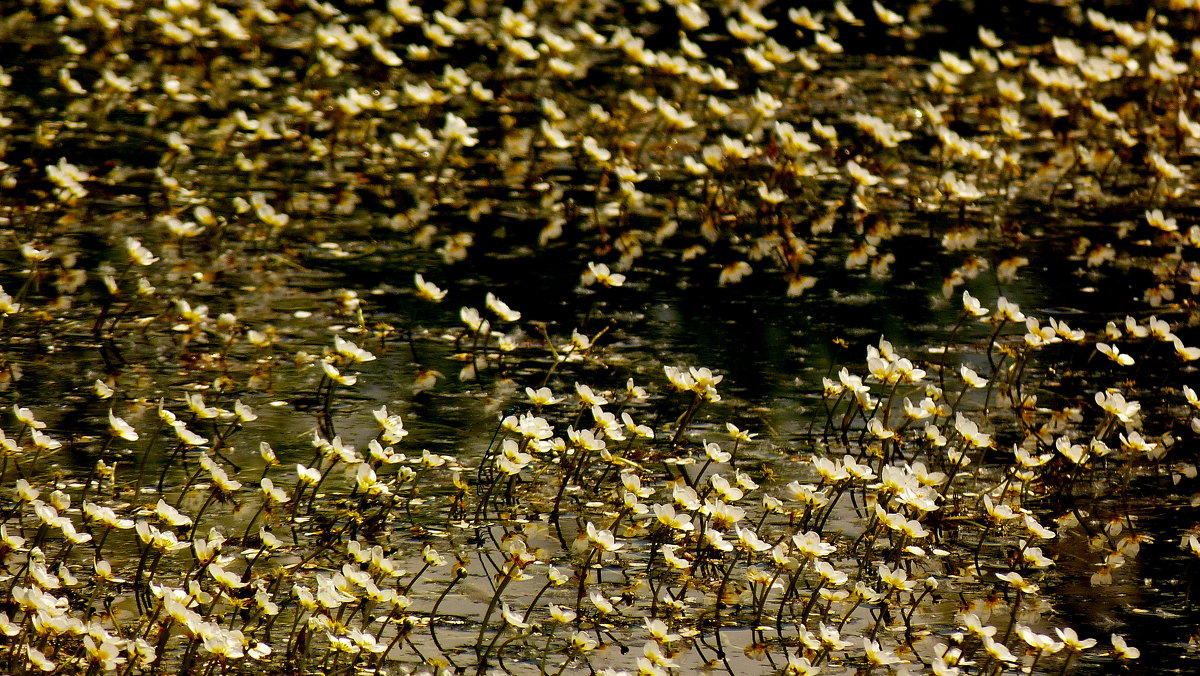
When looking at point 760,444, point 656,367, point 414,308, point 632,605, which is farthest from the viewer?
point 414,308

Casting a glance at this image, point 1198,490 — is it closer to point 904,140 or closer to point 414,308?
point 414,308

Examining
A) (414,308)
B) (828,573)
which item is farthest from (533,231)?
(828,573)

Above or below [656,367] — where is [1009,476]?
above

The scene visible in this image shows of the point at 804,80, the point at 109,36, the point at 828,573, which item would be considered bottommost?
the point at 109,36

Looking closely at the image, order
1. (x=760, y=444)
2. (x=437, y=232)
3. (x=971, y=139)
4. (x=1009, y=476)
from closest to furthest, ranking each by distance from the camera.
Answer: (x=1009, y=476)
(x=760, y=444)
(x=437, y=232)
(x=971, y=139)

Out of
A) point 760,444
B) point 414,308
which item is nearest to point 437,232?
point 414,308

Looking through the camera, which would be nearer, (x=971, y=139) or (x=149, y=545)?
(x=149, y=545)

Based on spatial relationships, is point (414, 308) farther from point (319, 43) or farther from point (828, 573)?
point (319, 43)
